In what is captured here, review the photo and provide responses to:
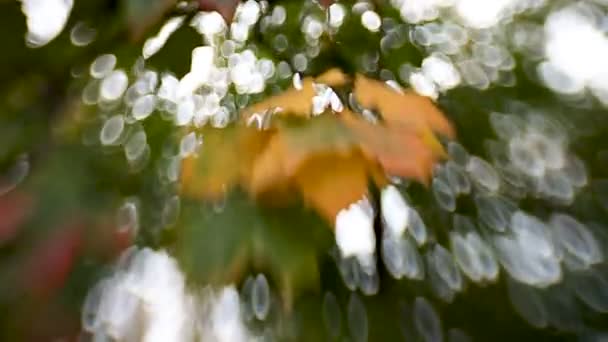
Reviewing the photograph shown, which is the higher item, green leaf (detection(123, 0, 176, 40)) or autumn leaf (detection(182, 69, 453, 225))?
green leaf (detection(123, 0, 176, 40))

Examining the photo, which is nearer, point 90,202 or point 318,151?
point 318,151

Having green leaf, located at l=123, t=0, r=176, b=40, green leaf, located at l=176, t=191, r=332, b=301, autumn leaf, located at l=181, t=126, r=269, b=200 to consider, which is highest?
green leaf, located at l=123, t=0, r=176, b=40

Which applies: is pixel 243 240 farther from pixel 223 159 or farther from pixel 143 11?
pixel 143 11

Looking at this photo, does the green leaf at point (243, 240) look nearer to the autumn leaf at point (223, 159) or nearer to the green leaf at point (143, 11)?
the autumn leaf at point (223, 159)

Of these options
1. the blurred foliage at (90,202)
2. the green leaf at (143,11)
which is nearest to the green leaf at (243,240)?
the blurred foliage at (90,202)

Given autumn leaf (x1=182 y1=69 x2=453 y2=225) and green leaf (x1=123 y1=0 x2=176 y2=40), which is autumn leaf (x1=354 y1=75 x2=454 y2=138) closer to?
autumn leaf (x1=182 y1=69 x2=453 y2=225)

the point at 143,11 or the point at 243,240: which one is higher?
the point at 143,11

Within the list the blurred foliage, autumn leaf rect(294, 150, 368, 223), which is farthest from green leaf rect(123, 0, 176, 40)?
autumn leaf rect(294, 150, 368, 223)

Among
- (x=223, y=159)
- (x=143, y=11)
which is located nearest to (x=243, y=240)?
(x=223, y=159)

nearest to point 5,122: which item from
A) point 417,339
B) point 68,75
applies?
point 68,75

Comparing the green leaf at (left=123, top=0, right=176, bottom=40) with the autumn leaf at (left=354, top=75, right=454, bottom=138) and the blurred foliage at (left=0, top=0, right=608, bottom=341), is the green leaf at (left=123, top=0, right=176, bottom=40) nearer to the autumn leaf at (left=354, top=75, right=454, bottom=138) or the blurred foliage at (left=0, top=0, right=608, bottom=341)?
the blurred foliage at (left=0, top=0, right=608, bottom=341)

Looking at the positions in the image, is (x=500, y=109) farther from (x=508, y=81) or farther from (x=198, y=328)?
(x=198, y=328)
